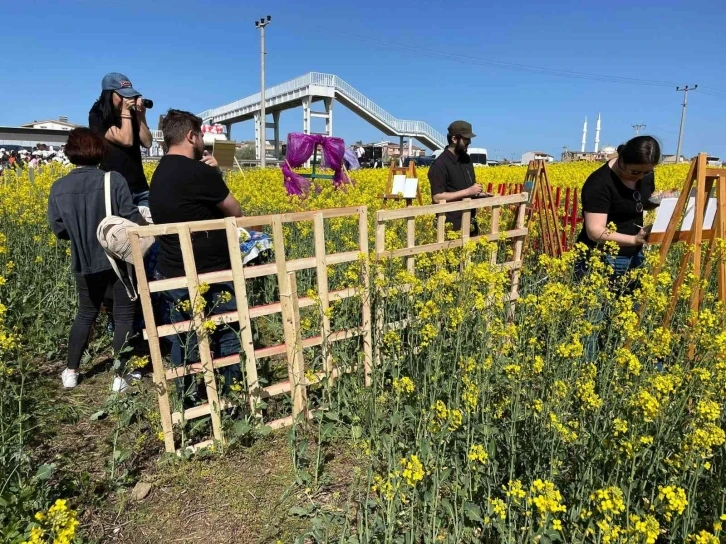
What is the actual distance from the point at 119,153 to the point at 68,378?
1.62 m

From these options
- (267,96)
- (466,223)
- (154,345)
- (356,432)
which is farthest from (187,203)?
(267,96)

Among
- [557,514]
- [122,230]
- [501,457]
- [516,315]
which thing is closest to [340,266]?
[516,315]

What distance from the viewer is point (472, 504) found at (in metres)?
2.00

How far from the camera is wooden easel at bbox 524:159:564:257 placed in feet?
19.8

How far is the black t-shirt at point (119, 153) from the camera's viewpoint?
3533 millimetres

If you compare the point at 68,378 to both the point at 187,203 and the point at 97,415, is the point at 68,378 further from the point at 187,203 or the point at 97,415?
the point at 187,203

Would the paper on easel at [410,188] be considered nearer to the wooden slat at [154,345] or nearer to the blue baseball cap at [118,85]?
the blue baseball cap at [118,85]

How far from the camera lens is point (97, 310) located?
11.5ft

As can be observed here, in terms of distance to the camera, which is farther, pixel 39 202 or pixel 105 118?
pixel 39 202

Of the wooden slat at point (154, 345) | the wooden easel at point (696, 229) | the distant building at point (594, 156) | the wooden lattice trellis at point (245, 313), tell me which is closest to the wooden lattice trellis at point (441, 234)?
the wooden lattice trellis at point (245, 313)

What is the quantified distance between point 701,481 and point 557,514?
755mm

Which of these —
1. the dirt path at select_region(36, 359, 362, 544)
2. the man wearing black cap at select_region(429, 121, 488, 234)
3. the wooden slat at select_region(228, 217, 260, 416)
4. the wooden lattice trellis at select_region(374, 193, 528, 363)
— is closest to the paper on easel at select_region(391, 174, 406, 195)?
the man wearing black cap at select_region(429, 121, 488, 234)

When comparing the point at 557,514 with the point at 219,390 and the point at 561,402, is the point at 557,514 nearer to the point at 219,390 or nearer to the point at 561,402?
the point at 561,402

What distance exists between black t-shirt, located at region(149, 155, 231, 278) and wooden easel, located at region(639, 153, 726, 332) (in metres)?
2.66
